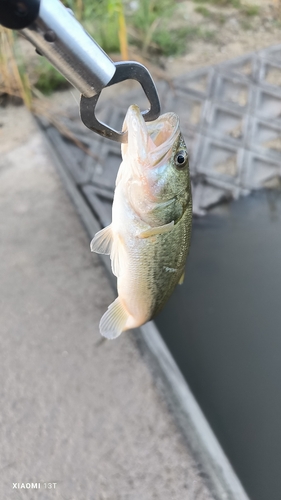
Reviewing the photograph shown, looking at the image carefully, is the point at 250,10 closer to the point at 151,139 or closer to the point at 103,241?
the point at 151,139

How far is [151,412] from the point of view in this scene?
192 centimetres

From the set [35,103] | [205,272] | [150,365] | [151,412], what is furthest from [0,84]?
[151,412]

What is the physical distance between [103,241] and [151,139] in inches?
12.8

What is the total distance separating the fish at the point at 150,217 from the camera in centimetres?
109

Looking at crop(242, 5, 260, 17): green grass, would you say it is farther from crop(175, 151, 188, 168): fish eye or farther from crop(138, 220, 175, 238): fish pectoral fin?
crop(138, 220, 175, 238): fish pectoral fin

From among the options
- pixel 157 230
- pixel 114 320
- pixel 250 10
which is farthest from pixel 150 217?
pixel 250 10

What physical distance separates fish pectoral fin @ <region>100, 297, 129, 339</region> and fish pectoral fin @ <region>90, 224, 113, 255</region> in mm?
194

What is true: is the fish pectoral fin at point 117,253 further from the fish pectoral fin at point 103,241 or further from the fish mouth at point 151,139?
the fish mouth at point 151,139

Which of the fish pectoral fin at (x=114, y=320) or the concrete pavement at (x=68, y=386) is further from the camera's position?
the concrete pavement at (x=68, y=386)

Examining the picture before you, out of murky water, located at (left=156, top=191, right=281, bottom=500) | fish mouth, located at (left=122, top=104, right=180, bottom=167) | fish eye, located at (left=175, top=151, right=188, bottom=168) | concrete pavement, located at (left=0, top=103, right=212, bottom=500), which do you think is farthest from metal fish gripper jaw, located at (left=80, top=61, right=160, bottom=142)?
murky water, located at (left=156, top=191, right=281, bottom=500)

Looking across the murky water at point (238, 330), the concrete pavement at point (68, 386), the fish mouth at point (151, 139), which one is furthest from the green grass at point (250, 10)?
the fish mouth at point (151, 139)

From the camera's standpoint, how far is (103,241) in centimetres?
120

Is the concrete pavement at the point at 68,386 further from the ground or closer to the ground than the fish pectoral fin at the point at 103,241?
closer to the ground

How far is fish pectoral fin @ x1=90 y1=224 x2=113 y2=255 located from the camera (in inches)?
46.7
